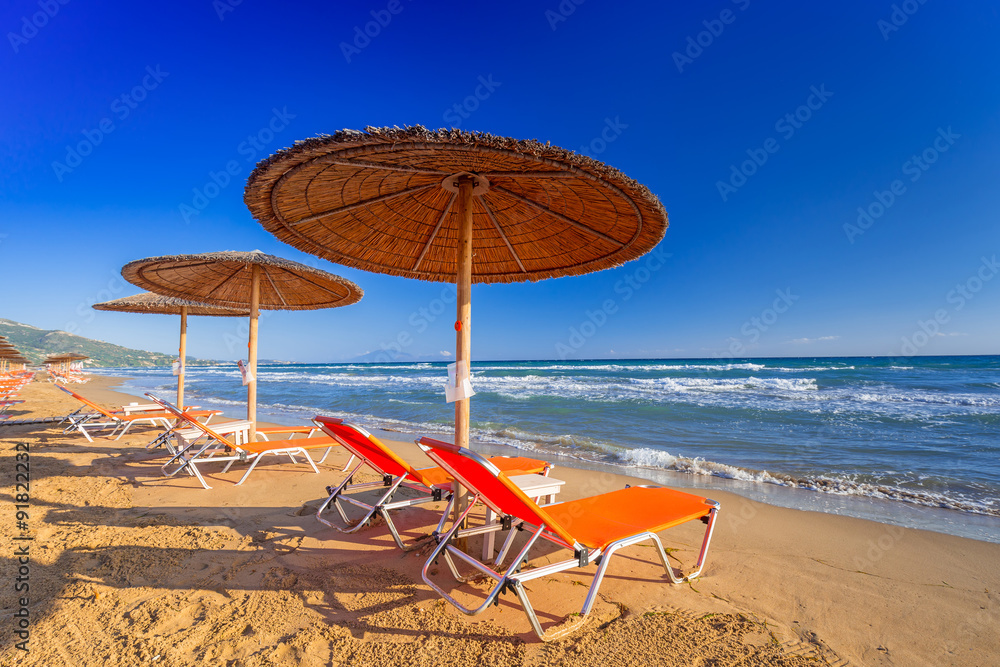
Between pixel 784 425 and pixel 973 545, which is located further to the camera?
pixel 784 425

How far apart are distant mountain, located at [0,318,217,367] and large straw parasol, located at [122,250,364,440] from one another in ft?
254

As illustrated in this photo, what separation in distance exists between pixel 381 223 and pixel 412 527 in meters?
2.69

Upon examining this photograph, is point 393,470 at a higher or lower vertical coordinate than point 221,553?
higher

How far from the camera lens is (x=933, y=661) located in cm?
215

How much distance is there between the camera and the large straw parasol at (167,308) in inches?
319

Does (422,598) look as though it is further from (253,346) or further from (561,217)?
(253,346)

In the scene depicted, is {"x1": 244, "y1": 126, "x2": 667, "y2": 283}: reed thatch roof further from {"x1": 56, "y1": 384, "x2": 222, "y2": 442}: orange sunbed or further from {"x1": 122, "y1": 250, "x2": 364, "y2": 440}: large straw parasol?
{"x1": 56, "y1": 384, "x2": 222, "y2": 442}: orange sunbed

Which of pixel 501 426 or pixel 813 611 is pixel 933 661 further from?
pixel 501 426

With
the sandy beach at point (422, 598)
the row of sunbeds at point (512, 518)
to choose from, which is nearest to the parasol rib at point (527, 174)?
the row of sunbeds at point (512, 518)

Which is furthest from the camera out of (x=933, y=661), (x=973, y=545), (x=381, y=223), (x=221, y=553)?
(x=381, y=223)

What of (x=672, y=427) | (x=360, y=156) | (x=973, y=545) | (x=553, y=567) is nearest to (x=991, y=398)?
(x=672, y=427)

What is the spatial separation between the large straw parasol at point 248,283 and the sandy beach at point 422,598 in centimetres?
276

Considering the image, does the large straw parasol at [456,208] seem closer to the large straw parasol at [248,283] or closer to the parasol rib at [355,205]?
the parasol rib at [355,205]

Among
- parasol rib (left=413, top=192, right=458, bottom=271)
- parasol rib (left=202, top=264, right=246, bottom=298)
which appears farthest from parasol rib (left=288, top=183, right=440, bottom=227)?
parasol rib (left=202, top=264, right=246, bottom=298)
